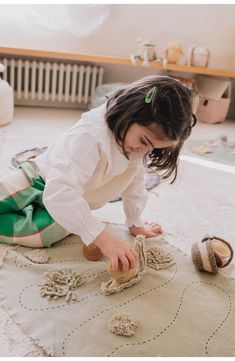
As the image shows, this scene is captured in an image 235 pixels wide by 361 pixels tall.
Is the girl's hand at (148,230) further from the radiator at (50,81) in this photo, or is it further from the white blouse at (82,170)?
the radiator at (50,81)

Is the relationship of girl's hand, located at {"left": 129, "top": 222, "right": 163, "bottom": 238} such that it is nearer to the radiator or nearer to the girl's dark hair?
the girl's dark hair

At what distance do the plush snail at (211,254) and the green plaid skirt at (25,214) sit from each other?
12.2 inches

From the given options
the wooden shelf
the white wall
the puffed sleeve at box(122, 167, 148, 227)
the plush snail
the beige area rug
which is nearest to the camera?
the beige area rug

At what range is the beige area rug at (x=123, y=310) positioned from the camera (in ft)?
2.10

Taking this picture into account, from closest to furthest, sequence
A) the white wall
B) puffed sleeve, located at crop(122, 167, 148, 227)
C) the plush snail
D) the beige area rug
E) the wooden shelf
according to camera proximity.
→ the beige area rug → the plush snail → puffed sleeve, located at crop(122, 167, 148, 227) → the wooden shelf → the white wall

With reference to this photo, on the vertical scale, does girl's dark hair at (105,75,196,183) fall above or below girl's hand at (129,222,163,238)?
above

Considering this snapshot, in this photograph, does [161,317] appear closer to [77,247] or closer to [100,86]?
[77,247]

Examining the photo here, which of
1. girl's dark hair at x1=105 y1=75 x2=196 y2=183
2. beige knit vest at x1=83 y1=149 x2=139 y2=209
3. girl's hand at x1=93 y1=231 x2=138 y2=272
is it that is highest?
girl's dark hair at x1=105 y1=75 x2=196 y2=183

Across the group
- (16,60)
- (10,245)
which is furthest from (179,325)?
(16,60)

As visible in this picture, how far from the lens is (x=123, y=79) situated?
2.43 m

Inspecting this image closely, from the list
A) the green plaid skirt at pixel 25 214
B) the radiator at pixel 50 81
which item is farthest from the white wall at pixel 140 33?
the green plaid skirt at pixel 25 214

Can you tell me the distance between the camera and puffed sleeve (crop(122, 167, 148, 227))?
0.96 meters

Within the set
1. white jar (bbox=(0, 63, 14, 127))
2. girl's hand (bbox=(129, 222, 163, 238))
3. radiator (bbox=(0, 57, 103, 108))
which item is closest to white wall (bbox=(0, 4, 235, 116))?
radiator (bbox=(0, 57, 103, 108))

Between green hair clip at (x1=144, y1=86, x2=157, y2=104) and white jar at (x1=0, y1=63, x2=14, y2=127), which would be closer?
green hair clip at (x1=144, y1=86, x2=157, y2=104)
